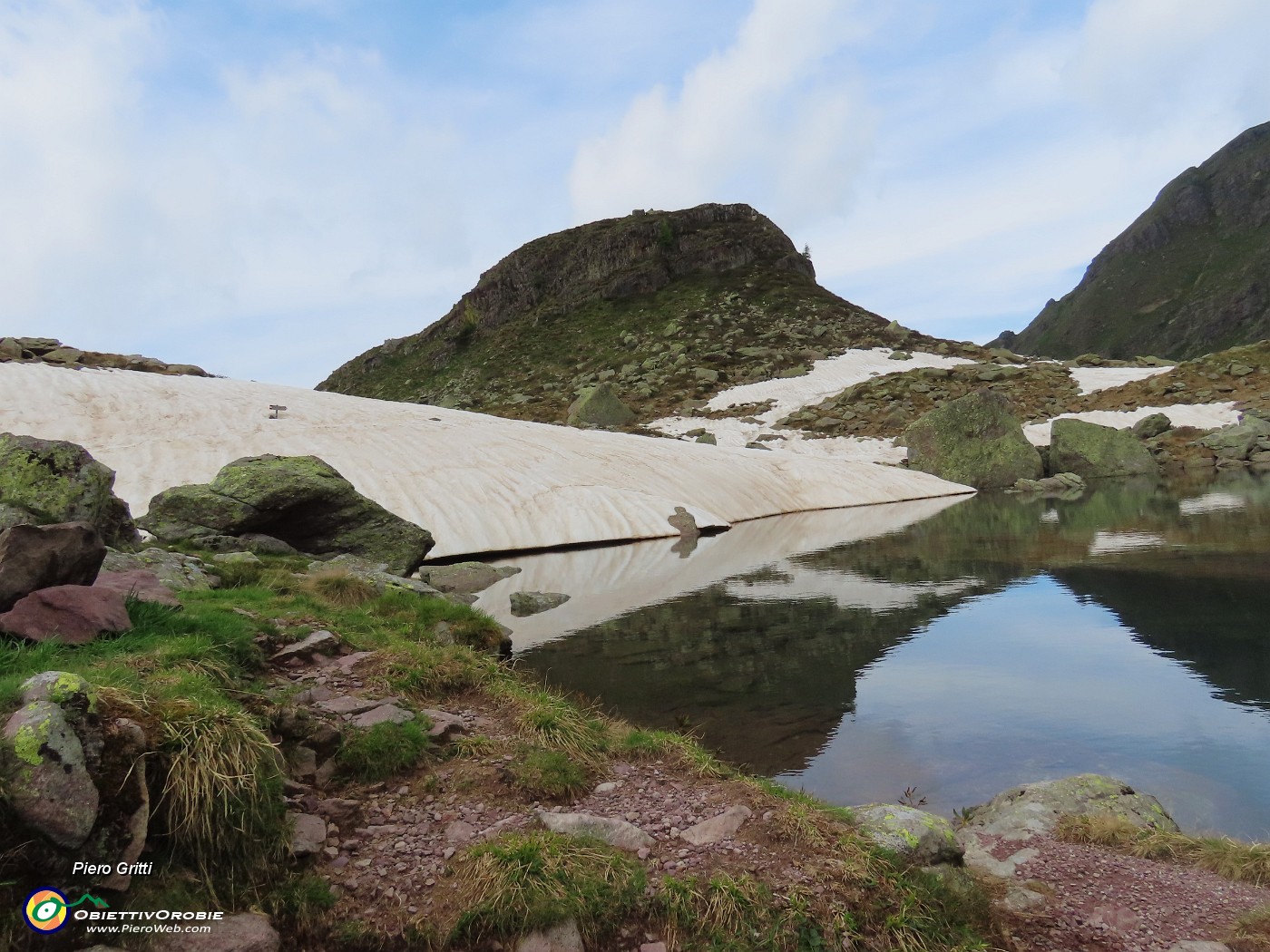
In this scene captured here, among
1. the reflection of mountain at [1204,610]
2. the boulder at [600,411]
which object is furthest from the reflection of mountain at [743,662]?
the boulder at [600,411]

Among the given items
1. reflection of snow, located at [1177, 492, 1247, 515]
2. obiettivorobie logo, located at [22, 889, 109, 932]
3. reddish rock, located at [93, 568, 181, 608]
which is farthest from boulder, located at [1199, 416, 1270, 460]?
obiettivorobie logo, located at [22, 889, 109, 932]

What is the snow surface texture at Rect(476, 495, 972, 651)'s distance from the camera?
63.6ft

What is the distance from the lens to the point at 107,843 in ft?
16.0

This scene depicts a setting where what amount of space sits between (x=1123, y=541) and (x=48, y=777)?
1231 inches

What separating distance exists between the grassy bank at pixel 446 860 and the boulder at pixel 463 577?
48.5 feet

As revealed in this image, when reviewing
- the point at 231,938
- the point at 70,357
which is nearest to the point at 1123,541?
the point at 231,938

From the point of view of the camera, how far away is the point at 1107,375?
78625 mm

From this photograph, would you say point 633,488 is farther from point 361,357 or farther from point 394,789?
point 361,357

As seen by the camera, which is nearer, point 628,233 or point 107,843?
point 107,843

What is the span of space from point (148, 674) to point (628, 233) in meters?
141

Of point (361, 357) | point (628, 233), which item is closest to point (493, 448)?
point (628, 233)

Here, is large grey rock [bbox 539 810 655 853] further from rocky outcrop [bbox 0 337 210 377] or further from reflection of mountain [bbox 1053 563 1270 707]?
rocky outcrop [bbox 0 337 210 377]

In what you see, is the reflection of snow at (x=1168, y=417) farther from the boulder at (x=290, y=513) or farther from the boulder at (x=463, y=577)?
the boulder at (x=290, y=513)

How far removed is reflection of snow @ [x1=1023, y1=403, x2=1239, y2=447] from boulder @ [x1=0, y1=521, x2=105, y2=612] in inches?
2565
